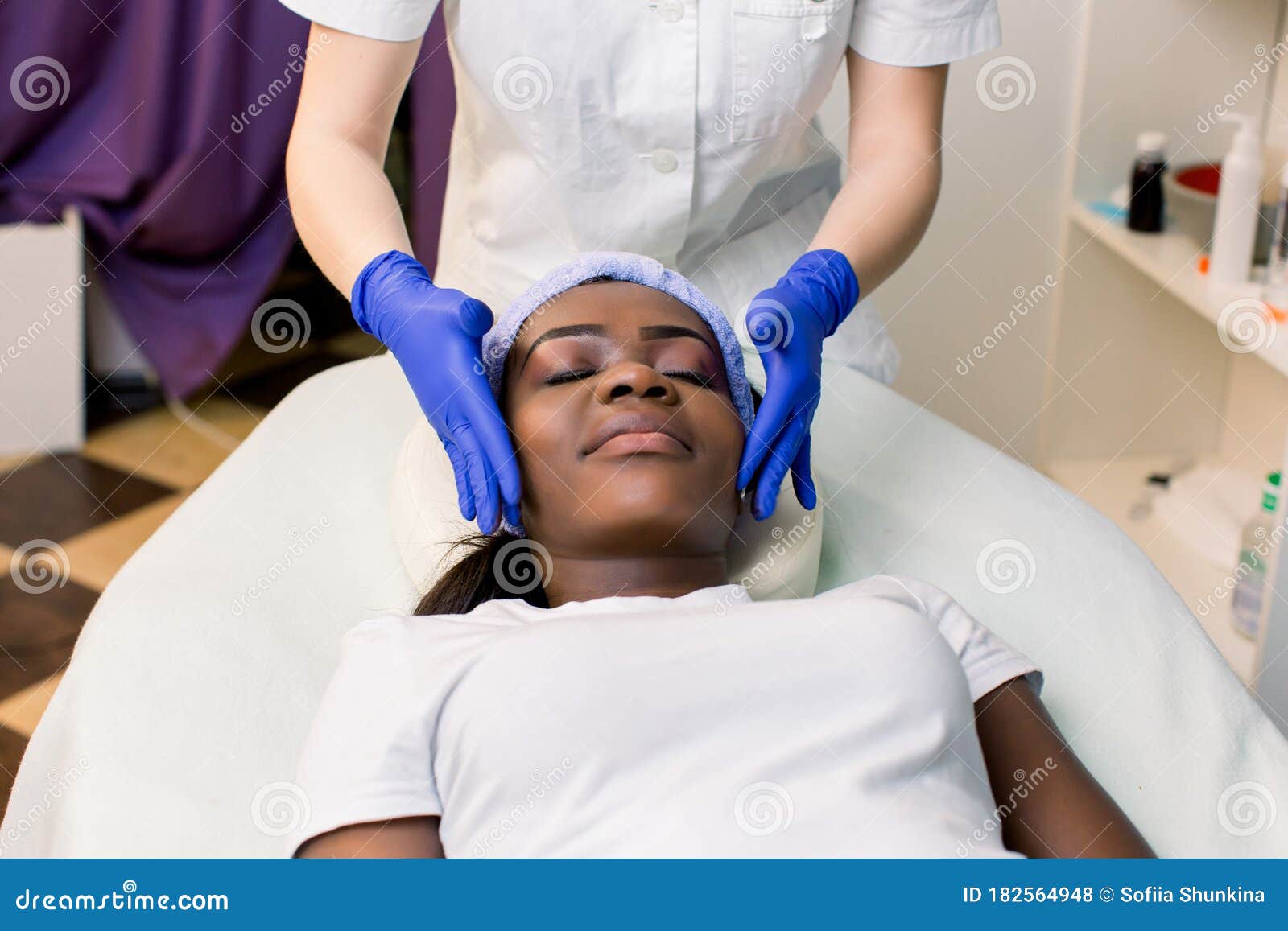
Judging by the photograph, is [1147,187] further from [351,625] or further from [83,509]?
[83,509]

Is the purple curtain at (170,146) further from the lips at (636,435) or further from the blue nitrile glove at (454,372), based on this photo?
the lips at (636,435)

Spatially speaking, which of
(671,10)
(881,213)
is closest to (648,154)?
(671,10)

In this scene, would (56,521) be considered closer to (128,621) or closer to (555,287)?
(128,621)

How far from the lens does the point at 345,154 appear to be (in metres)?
1.44

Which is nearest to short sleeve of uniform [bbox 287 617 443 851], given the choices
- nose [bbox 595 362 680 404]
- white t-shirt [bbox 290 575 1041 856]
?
white t-shirt [bbox 290 575 1041 856]

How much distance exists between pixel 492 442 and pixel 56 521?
1.57 meters

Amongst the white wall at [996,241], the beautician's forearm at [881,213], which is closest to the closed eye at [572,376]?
the beautician's forearm at [881,213]

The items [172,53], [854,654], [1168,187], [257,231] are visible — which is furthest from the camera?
[257,231]

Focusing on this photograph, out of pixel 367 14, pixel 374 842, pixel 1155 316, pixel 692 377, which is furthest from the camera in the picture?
pixel 1155 316

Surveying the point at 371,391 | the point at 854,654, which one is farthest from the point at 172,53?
the point at 854,654

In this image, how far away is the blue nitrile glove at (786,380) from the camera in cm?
127

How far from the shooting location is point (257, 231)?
9.37ft

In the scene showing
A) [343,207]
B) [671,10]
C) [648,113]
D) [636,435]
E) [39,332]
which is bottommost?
[39,332]

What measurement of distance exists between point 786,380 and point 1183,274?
1116mm
